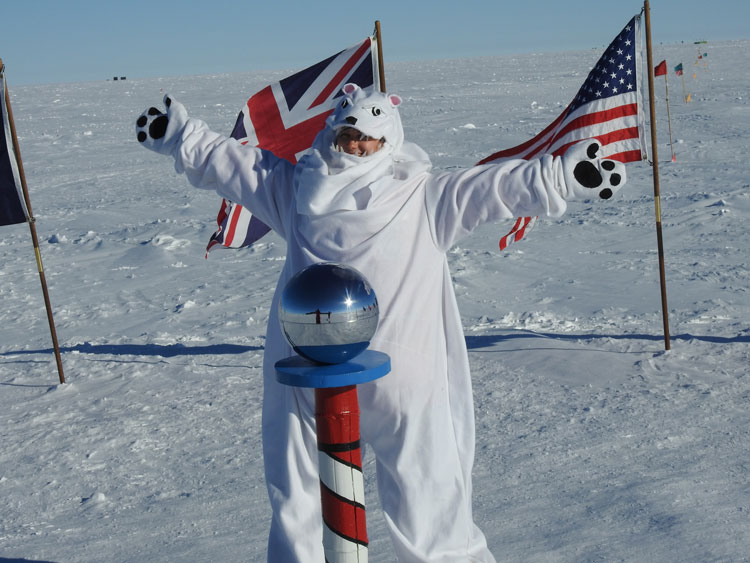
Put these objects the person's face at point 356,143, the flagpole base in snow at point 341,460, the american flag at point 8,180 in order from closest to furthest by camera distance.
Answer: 1. the flagpole base in snow at point 341,460
2. the person's face at point 356,143
3. the american flag at point 8,180

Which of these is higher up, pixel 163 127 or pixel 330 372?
pixel 163 127

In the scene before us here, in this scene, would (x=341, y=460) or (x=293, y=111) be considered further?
(x=293, y=111)

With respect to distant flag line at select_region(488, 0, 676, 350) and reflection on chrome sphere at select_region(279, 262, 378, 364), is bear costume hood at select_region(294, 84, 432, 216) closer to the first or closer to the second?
reflection on chrome sphere at select_region(279, 262, 378, 364)

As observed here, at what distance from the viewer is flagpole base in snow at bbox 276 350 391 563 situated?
1.64 metres

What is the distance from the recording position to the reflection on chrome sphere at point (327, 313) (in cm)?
154

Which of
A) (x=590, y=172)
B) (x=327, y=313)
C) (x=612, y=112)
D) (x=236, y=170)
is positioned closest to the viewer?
(x=327, y=313)

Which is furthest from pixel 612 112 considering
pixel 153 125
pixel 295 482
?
pixel 295 482

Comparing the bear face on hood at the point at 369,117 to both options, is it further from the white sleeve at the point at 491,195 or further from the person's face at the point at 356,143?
the white sleeve at the point at 491,195

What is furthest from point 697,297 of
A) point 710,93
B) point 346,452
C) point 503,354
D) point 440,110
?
point 710,93

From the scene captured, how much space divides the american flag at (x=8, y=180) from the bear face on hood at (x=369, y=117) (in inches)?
106

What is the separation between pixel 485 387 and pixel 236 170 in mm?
2376

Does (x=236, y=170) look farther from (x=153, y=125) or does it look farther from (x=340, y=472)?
(x=340, y=472)

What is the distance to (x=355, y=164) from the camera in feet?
7.41

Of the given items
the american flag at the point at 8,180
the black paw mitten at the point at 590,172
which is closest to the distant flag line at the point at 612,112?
the black paw mitten at the point at 590,172
